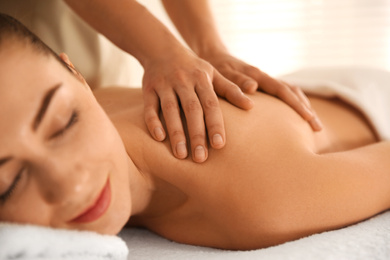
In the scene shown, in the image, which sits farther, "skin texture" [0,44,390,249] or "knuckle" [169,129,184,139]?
"knuckle" [169,129,184,139]

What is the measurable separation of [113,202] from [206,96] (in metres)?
0.33

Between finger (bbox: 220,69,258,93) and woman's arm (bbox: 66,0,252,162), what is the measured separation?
0.07 metres

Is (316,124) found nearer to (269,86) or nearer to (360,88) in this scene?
(269,86)

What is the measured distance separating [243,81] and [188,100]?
0.21 m

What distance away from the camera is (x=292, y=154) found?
95 centimetres

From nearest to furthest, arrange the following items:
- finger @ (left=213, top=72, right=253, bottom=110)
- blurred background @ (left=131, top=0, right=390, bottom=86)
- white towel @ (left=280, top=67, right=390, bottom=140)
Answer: finger @ (left=213, top=72, right=253, bottom=110), white towel @ (left=280, top=67, right=390, bottom=140), blurred background @ (left=131, top=0, right=390, bottom=86)

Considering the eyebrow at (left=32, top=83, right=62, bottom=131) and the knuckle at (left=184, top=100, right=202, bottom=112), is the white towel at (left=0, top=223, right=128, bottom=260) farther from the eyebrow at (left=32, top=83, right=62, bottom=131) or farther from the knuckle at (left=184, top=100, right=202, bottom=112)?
the knuckle at (left=184, top=100, right=202, bottom=112)

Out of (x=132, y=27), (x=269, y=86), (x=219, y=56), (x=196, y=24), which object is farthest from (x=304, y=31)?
(x=132, y=27)

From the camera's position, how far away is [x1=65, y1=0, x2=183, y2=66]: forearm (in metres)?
1.14

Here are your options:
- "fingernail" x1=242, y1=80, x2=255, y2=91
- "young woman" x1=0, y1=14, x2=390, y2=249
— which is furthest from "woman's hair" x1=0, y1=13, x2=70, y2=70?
"fingernail" x1=242, y1=80, x2=255, y2=91

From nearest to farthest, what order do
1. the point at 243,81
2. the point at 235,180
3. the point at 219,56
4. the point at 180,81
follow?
the point at 235,180 < the point at 180,81 < the point at 243,81 < the point at 219,56

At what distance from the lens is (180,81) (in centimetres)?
104

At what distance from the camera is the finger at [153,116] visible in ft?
3.20

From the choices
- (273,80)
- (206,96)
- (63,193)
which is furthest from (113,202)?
(273,80)
